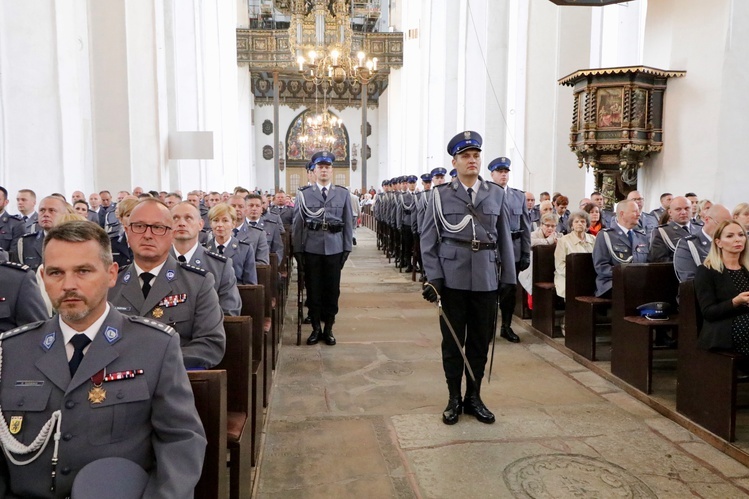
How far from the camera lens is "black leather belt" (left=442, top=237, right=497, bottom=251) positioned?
434cm

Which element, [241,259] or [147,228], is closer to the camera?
[147,228]

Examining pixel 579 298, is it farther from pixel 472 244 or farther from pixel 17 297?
pixel 17 297

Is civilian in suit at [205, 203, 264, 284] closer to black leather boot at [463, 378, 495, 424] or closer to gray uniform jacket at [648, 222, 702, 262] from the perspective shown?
black leather boot at [463, 378, 495, 424]

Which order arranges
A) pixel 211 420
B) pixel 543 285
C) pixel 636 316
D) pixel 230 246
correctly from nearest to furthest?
pixel 211 420
pixel 230 246
pixel 636 316
pixel 543 285

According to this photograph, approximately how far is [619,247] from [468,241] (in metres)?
2.43

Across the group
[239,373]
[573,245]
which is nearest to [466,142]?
[239,373]

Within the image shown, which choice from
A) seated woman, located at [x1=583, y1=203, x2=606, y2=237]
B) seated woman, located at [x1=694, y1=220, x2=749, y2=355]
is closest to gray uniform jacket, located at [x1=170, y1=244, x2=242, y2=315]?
seated woman, located at [x1=694, y1=220, x2=749, y2=355]

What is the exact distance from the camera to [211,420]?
2268 mm

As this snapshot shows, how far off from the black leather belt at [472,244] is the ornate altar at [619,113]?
19.1ft

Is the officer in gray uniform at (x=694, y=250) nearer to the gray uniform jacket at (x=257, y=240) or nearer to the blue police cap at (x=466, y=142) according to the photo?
the blue police cap at (x=466, y=142)

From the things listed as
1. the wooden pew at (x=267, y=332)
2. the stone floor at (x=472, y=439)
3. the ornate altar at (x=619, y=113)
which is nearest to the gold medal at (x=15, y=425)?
the stone floor at (x=472, y=439)

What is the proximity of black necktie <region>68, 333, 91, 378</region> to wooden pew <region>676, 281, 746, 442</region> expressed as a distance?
3.76 meters

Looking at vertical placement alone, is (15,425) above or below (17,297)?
below

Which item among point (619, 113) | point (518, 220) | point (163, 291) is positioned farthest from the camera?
point (619, 113)
